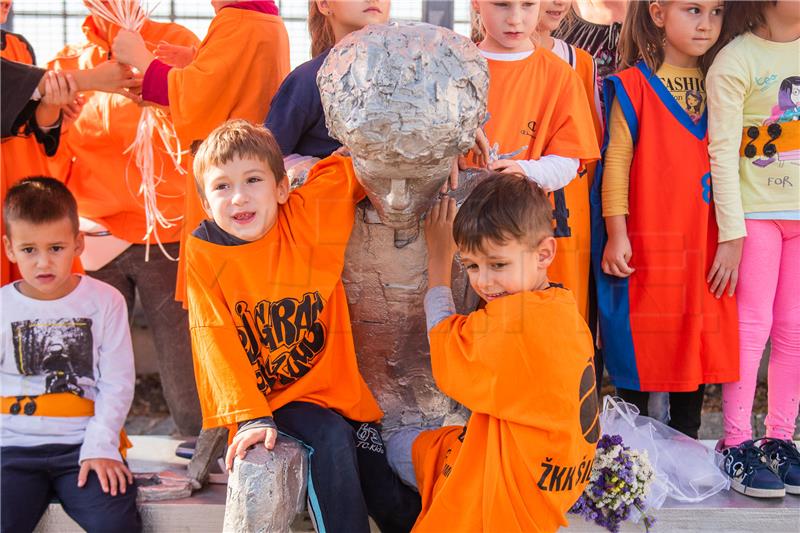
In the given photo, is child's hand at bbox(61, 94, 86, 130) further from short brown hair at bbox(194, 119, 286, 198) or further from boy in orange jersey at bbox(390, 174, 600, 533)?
boy in orange jersey at bbox(390, 174, 600, 533)

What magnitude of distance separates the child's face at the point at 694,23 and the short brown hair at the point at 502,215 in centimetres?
90

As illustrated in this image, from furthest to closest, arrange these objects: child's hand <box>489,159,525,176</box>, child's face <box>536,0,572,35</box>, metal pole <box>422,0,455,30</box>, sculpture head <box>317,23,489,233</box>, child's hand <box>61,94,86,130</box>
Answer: metal pole <box>422,0,455,30</box>, child's hand <box>61,94,86,130</box>, child's face <box>536,0,572,35</box>, child's hand <box>489,159,525,176</box>, sculpture head <box>317,23,489,233</box>

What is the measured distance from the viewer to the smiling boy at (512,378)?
1741mm

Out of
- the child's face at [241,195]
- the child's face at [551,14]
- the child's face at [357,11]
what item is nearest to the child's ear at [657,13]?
the child's face at [551,14]

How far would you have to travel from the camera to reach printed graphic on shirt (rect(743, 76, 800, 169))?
7.89ft

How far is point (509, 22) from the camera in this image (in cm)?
221

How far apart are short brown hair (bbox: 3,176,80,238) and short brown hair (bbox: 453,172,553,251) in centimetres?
110

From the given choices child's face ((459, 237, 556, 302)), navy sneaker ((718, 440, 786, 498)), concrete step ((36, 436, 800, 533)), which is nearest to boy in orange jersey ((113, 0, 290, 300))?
concrete step ((36, 436, 800, 533))

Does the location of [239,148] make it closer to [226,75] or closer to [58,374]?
[226,75]

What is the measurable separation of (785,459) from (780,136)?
0.84m

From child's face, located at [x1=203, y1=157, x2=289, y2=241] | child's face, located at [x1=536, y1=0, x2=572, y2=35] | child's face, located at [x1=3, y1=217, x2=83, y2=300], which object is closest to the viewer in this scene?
child's face, located at [x1=203, y1=157, x2=289, y2=241]

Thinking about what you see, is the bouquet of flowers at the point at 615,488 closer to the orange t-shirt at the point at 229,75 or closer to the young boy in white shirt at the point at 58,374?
the young boy in white shirt at the point at 58,374

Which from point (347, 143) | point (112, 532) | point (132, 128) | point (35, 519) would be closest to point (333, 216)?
point (347, 143)

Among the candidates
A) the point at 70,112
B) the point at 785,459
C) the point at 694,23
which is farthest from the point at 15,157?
the point at 785,459
